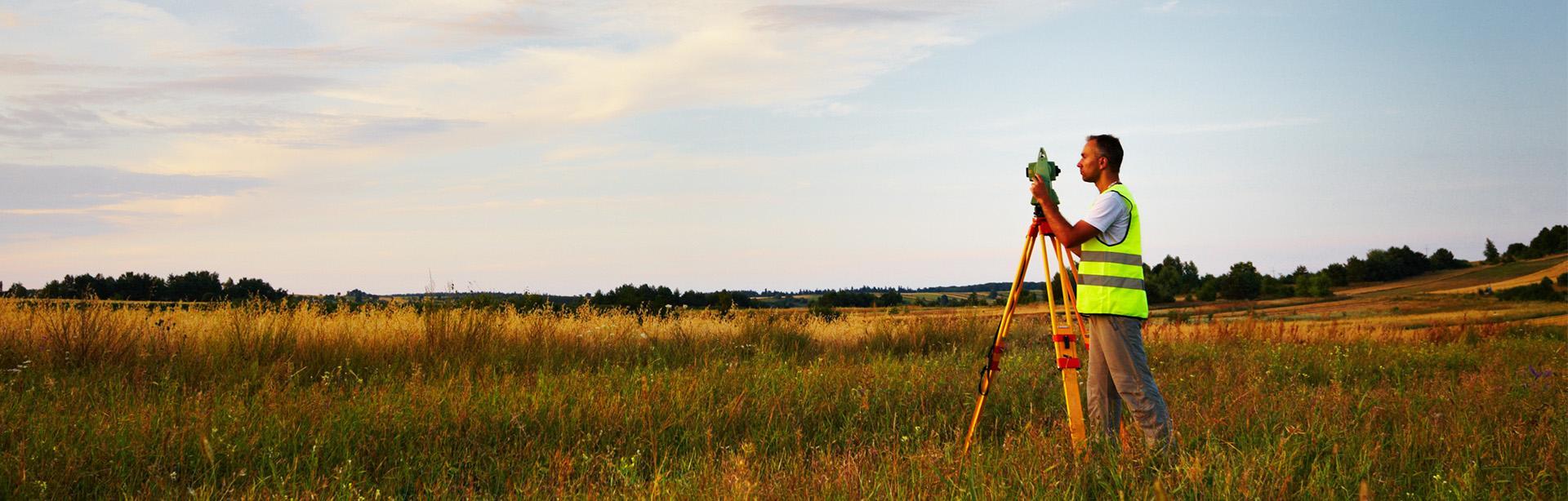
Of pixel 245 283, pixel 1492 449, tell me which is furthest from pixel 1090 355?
pixel 245 283

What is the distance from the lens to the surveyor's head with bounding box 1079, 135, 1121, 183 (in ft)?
17.5

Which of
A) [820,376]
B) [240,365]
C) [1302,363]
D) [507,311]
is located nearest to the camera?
[820,376]

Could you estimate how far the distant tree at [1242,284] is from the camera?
134 ft

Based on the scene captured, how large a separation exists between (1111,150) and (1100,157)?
0.08 meters

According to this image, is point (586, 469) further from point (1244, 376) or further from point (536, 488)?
point (1244, 376)

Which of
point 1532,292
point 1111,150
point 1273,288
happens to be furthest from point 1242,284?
point 1111,150

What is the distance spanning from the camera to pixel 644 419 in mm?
6102

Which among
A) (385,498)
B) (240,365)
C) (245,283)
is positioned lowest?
(385,498)

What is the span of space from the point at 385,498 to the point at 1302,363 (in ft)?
35.5

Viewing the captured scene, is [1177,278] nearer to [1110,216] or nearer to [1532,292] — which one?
[1532,292]

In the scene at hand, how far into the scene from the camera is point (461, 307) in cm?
1113

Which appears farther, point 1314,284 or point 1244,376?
point 1314,284

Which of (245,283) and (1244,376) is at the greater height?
(245,283)

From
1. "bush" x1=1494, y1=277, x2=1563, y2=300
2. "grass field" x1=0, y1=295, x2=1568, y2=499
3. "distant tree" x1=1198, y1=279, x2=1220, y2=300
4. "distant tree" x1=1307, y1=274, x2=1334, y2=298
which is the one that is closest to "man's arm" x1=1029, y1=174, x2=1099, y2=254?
"grass field" x1=0, y1=295, x2=1568, y2=499
